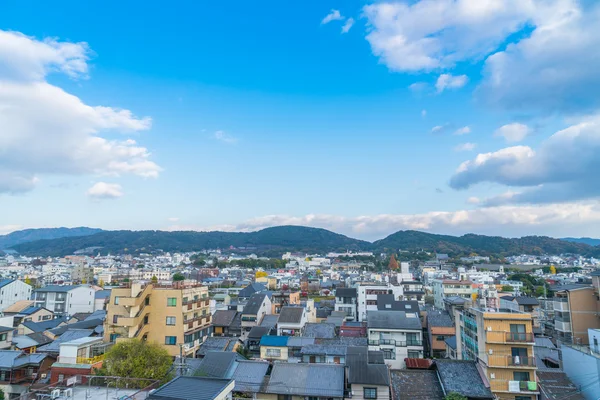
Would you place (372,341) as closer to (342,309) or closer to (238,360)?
(238,360)

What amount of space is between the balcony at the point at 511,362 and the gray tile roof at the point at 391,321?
9373 millimetres

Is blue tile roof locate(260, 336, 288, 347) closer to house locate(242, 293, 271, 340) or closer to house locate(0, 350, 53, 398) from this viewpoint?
house locate(242, 293, 271, 340)

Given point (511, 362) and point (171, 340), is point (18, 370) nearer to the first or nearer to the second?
point (171, 340)

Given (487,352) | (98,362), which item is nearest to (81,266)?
(98,362)

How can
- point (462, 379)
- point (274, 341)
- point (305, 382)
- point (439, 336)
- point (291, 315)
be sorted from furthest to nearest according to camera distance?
point (291, 315) < point (439, 336) < point (274, 341) < point (462, 379) < point (305, 382)

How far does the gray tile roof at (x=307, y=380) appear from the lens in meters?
18.9

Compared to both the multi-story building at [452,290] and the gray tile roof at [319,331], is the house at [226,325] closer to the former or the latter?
the gray tile roof at [319,331]

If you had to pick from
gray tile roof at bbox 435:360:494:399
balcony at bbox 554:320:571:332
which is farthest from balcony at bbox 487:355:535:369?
balcony at bbox 554:320:571:332

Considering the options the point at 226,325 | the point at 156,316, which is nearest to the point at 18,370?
the point at 156,316

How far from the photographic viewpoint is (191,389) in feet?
37.2

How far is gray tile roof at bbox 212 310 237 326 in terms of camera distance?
37.6 m

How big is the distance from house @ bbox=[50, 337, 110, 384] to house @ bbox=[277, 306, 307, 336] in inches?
605

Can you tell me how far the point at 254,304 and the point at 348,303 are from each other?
13320 millimetres

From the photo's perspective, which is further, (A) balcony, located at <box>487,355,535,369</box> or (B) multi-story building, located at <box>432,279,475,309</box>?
(B) multi-story building, located at <box>432,279,475,309</box>
